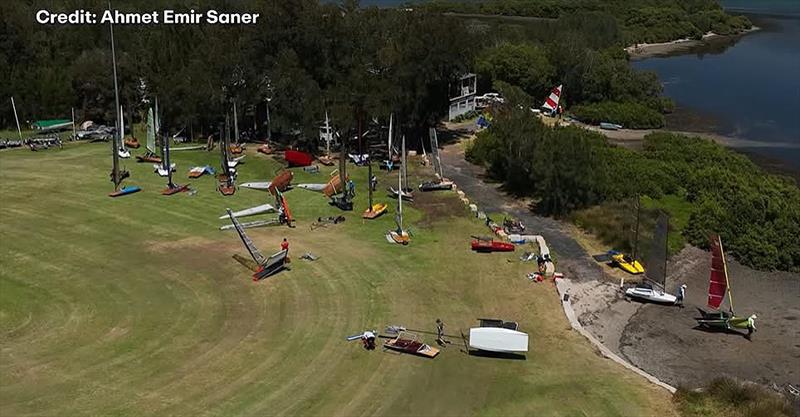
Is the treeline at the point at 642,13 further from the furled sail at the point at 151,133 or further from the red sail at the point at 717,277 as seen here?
the red sail at the point at 717,277

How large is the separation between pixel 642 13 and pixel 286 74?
106m

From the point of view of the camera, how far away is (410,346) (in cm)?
2783

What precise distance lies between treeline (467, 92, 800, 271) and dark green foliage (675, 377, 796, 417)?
1672cm

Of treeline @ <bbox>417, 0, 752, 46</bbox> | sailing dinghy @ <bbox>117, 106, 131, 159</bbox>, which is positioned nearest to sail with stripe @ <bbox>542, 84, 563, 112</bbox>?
sailing dinghy @ <bbox>117, 106, 131, 159</bbox>

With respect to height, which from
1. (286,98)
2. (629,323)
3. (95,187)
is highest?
(286,98)

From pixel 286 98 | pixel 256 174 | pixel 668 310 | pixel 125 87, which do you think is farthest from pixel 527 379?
pixel 125 87

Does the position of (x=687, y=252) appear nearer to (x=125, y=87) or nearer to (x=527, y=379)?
(x=527, y=379)

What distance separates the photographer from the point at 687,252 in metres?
42.0

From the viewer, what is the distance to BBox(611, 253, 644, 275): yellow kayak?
37438 millimetres

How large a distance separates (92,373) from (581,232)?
2737 centimetres

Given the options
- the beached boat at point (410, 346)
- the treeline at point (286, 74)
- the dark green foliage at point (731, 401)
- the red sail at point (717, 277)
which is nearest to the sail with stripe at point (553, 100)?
the treeline at point (286, 74)

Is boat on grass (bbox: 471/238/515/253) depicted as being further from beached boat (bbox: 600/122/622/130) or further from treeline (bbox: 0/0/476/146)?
beached boat (bbox: 600/122/622/130)

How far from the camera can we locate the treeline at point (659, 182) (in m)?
42.0

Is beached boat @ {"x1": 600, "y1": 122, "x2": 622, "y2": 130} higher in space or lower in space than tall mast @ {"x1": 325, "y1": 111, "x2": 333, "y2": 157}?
lower
